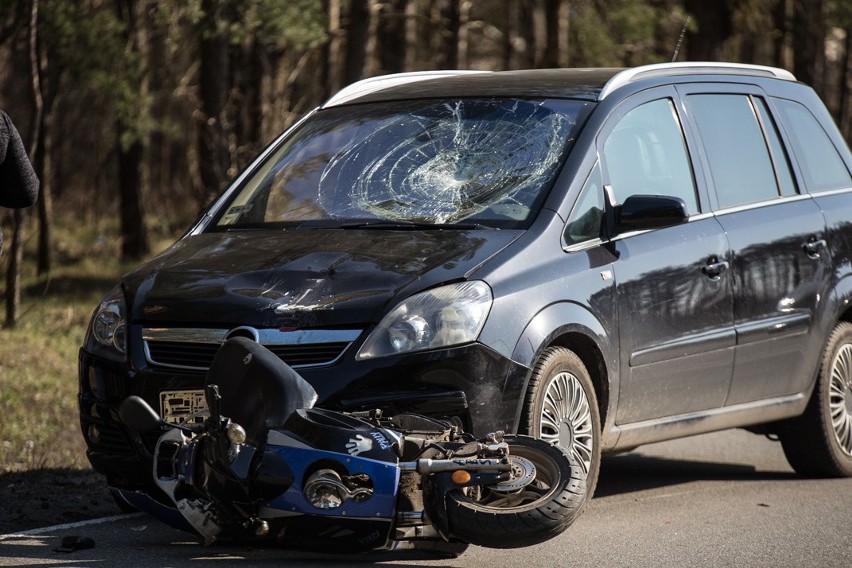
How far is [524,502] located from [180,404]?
1.34m

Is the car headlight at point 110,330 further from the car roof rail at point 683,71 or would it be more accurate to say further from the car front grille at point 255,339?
the car roof rail at point 683,71

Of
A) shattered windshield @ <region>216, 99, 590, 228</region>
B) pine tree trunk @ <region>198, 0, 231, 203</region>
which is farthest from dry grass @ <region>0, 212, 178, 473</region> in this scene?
shattered windshield @ <region>216, 99, 590, 228</region>

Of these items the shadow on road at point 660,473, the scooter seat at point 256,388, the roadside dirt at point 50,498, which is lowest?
the shadow on road at point 660,473

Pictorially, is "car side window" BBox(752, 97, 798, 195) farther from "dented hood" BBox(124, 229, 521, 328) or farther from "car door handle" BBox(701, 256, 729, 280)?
"dented hood" BBox(124, 229, 521, 328)

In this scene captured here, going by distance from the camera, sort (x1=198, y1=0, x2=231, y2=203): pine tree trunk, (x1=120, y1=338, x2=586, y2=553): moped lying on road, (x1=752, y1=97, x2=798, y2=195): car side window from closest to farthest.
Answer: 1. (x1=120, y1=338, x2=586, y2=553): moped lying on road
2. (x1=752, y1=97, x2=798, y2=195): car side window
3. (x1=198, y1=0, x2=231, y2=203): pine tree trunk

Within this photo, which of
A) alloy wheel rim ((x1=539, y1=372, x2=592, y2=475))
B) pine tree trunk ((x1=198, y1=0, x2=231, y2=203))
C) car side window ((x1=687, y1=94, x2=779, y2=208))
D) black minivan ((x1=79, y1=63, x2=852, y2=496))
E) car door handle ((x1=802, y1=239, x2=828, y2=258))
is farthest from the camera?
pine tree trunk ((x1=198, y1=0, x2=231, y2=203))

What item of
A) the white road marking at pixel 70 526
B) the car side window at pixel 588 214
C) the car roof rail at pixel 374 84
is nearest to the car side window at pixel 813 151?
the car roof rail at pixel 374 84

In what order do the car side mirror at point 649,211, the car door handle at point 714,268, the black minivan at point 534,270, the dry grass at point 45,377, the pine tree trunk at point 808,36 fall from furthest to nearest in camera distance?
the pine tree trunk at point 808,36 < the dry grass at point 45,377 < the car door handle at point 714,268 < the car side mirror at point 649,211 < the black minivan at point 534,270

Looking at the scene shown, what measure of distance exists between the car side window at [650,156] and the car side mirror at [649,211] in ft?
0.63

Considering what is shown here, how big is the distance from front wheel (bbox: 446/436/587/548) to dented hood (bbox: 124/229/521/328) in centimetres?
72

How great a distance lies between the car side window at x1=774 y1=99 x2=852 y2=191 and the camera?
759 cm

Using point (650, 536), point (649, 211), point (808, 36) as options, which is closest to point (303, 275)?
point (649, 211)

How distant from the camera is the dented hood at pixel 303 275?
16.6 feet

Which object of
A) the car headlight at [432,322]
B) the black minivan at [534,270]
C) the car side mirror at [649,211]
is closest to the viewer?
the car headlight at [432,322]
